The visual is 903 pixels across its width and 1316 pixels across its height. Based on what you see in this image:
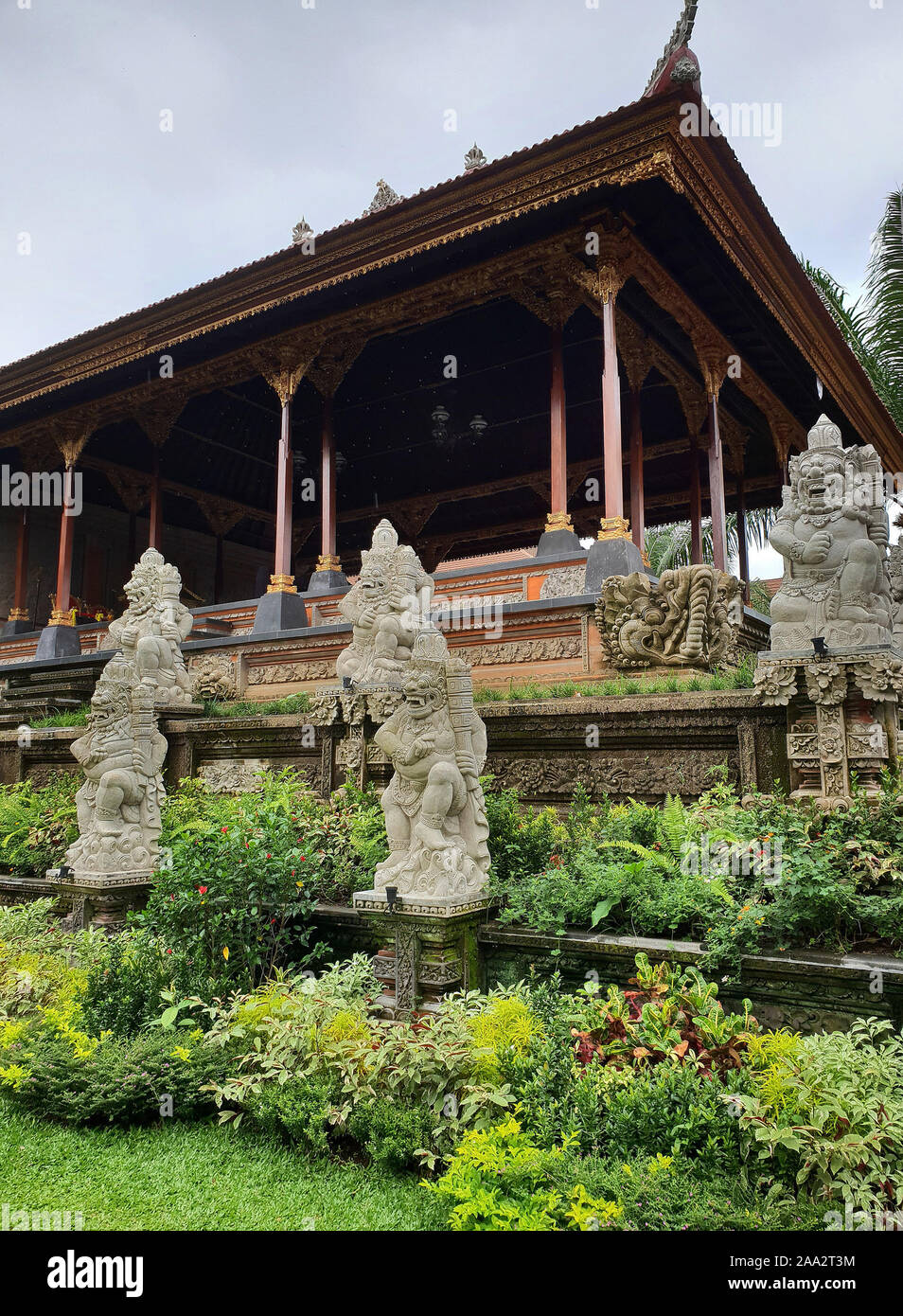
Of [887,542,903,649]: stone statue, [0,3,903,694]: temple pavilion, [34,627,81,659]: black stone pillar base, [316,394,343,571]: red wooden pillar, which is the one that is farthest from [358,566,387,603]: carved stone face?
[34,627,81,659]: black stone pillar base

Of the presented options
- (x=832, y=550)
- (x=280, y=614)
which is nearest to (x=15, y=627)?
(x=280, y=614)

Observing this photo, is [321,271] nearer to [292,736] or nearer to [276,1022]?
[292,736]

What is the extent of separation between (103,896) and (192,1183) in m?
2.96

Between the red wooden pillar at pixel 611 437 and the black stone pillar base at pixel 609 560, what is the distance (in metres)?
0.13

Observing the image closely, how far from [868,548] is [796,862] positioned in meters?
2.19

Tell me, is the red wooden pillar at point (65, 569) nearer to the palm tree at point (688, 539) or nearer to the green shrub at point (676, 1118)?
the palm tree at point (688, 539)

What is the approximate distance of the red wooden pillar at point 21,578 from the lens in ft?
54.3

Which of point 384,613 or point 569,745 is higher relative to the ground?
point 384,613

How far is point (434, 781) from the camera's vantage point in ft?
15.6

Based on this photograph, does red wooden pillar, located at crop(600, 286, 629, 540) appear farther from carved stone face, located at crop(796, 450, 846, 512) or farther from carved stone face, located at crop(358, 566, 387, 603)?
carved stone face, located at crop(796, 450, 846, 512)

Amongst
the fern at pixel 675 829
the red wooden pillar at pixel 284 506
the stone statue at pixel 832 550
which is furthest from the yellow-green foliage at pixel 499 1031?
the red wooden pillar at pixel 284 506

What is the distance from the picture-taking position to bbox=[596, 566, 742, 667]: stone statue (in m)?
7.14

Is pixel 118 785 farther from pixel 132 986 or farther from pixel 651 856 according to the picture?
pixel 651 856

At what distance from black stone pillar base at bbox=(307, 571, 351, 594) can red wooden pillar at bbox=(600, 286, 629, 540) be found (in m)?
3.90
